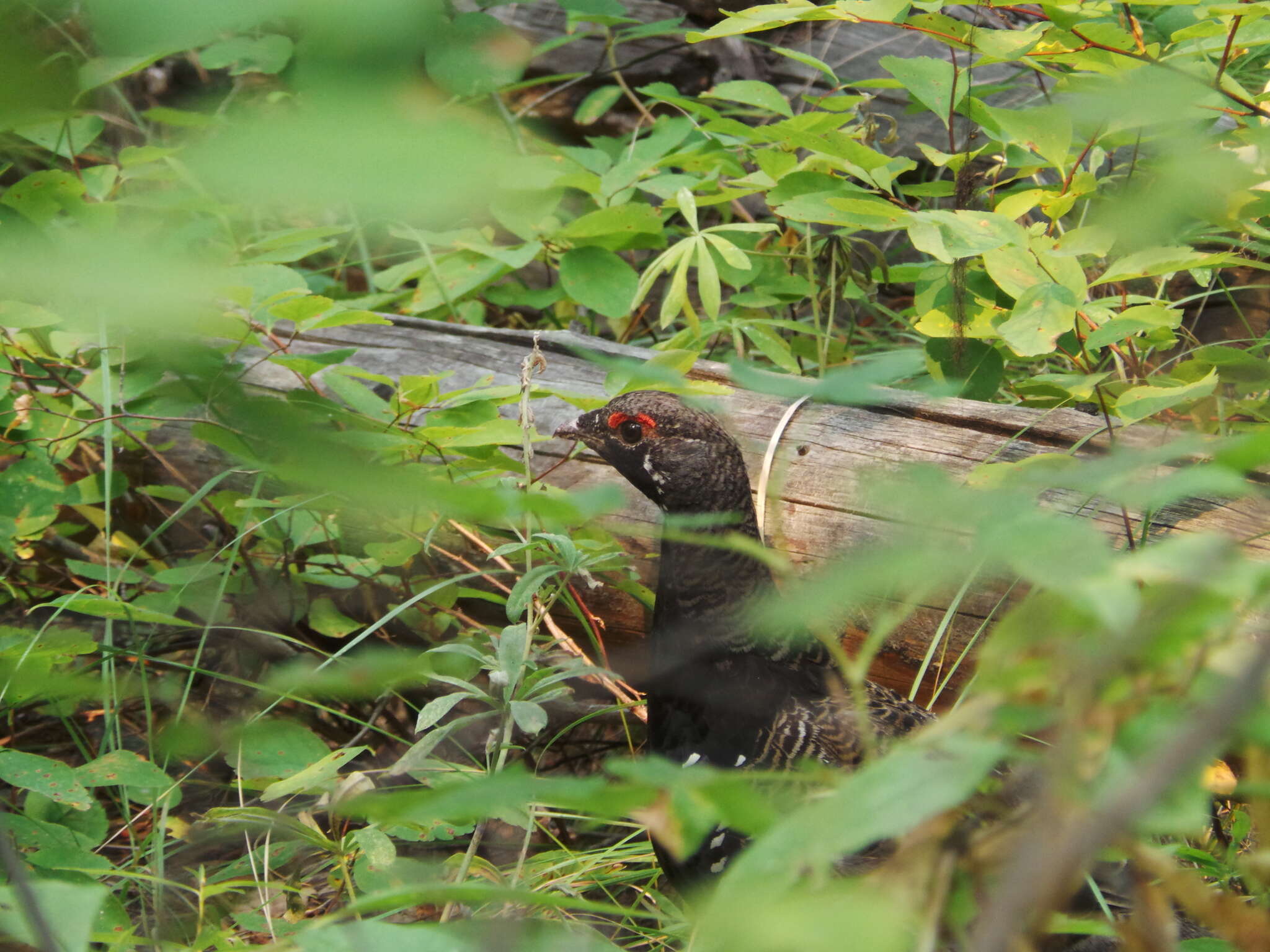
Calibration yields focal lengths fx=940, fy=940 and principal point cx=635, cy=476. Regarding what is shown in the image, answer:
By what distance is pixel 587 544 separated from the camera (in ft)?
7.22

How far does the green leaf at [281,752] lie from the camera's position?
2025 millimetres

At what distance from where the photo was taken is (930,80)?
243cm

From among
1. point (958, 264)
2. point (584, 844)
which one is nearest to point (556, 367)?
point (958, 264)

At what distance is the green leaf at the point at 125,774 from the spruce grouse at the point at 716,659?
1.00 meters

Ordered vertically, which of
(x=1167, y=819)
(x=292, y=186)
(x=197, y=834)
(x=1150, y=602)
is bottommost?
(x=197, y=834)

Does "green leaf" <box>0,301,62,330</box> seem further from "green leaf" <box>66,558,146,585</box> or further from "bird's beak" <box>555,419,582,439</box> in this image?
"bird's beak" <box>555,419,582,439</box>

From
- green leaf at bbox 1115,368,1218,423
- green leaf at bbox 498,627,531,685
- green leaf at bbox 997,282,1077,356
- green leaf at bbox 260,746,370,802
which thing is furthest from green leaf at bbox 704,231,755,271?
green leaf at bbox 260,746,370,802

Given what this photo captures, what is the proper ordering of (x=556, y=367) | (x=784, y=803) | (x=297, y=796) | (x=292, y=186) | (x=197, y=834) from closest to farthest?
(x=292, y=186), (x=784, y=803), (x=197, y=834), (x=297, y=796), (x=556, y=367)

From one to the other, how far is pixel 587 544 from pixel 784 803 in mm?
887

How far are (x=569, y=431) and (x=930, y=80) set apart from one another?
1.31 m

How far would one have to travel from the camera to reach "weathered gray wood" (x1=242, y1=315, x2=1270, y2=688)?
79.0 inches

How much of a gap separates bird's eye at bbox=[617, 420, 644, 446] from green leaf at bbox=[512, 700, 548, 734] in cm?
72

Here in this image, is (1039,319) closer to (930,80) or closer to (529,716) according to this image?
(930,80)

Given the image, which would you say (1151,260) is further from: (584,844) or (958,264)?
(584,844)
